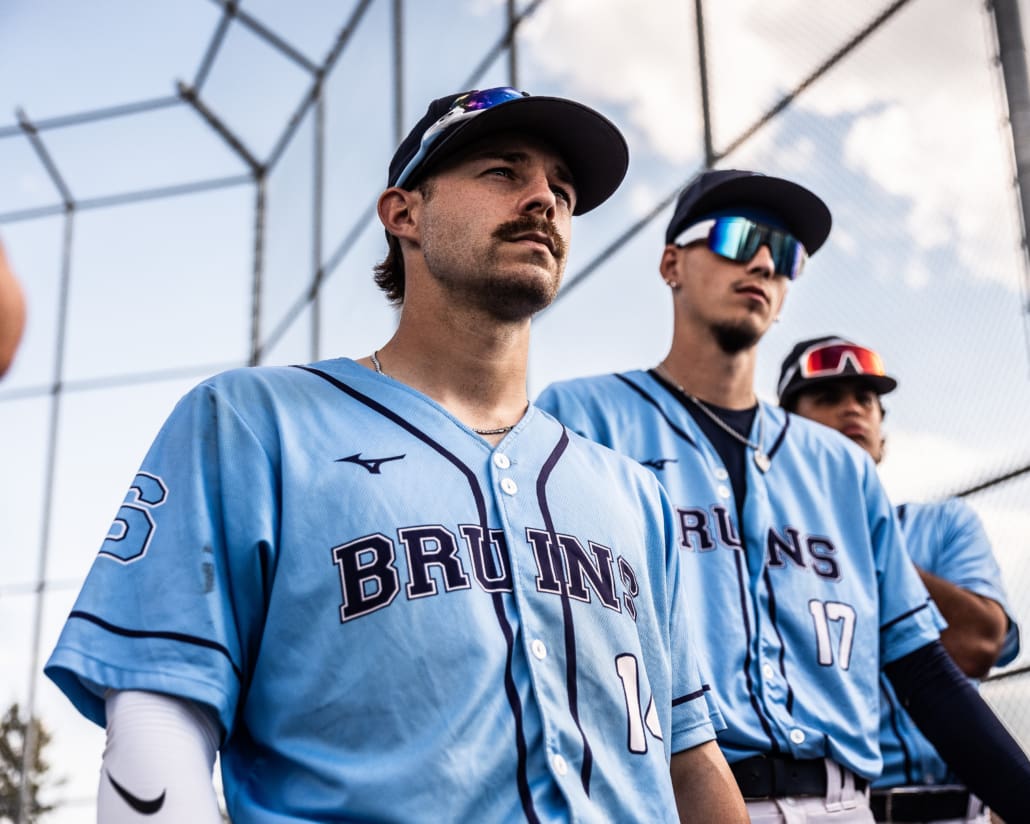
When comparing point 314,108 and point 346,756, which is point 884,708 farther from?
point 314,108

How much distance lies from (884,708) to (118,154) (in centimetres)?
1297

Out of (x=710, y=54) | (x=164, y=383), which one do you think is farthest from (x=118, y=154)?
(x=710, y=54)

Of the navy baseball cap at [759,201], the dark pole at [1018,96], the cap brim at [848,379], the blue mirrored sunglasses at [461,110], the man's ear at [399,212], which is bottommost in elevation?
the man's ear at [399,212]

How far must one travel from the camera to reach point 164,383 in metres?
13.4

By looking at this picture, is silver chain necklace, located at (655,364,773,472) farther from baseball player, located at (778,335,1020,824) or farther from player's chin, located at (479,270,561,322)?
player's chin, located at (479,270,561,322)

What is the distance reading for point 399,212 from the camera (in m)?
2.32

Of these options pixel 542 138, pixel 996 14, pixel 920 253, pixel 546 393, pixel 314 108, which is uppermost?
pixel 314 108

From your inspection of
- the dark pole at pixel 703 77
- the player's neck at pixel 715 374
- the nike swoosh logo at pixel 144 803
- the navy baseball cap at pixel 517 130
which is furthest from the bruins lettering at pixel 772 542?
the dark pole at pixel 703 77

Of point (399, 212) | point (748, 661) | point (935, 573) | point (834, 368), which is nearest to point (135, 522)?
point (399, 212)

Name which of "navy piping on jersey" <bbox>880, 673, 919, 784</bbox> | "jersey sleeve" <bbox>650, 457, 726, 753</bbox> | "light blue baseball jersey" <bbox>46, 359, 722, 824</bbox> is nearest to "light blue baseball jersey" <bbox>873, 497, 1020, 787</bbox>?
"navy piping on jersey" <bbox>880, 673, 919, 784</bbox>

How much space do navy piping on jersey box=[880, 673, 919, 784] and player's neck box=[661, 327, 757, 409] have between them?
29.5 inches

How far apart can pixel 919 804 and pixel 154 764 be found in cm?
213

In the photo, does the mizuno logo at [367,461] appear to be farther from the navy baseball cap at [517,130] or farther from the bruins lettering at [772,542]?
the bruins lettering at [772,542]

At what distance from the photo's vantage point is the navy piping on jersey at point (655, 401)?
9.41ft
